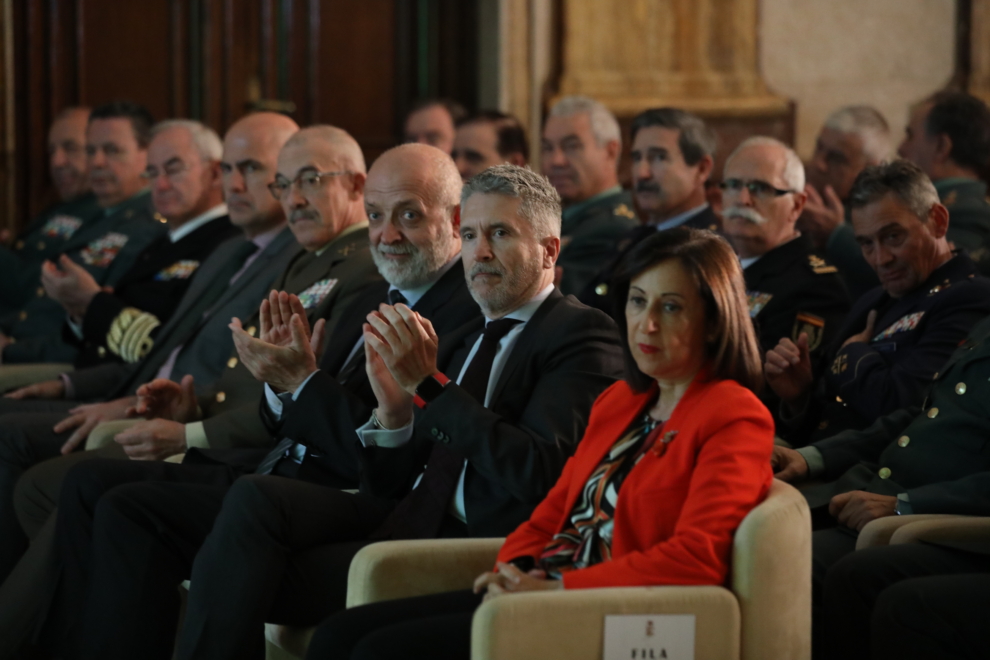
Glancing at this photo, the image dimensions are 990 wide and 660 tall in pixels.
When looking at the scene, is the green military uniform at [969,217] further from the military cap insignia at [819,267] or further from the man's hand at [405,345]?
the man's hand at [405,345]

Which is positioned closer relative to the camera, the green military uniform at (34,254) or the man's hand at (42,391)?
the man's hand at (42,391)

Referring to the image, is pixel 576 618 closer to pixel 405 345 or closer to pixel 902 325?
pixel 405 345

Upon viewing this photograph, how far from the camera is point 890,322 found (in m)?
2.94

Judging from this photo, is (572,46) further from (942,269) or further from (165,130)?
(942,269)

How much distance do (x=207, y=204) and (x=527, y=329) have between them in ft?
8.02

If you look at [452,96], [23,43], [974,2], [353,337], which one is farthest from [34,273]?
[974,2]

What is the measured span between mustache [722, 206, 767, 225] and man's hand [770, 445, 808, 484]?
95 centimetres

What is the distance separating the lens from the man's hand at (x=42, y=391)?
407cm

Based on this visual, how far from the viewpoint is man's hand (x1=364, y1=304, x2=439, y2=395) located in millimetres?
2311

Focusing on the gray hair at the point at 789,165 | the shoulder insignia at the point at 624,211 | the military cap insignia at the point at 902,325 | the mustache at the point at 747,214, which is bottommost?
the military cap insignia at the point at 902,325

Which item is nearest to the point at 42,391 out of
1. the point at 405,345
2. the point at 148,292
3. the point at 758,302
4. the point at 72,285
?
the point at 72,285

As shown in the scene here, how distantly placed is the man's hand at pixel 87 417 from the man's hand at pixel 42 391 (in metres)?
0.46

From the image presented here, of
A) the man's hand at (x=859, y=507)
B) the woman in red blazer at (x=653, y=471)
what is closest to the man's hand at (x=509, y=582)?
the woman in red blazer at (x=653, y=471)

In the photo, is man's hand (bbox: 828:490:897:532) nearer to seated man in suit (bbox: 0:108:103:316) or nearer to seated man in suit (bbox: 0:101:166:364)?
seated man in suit (bbox: 0:101:166:364)
